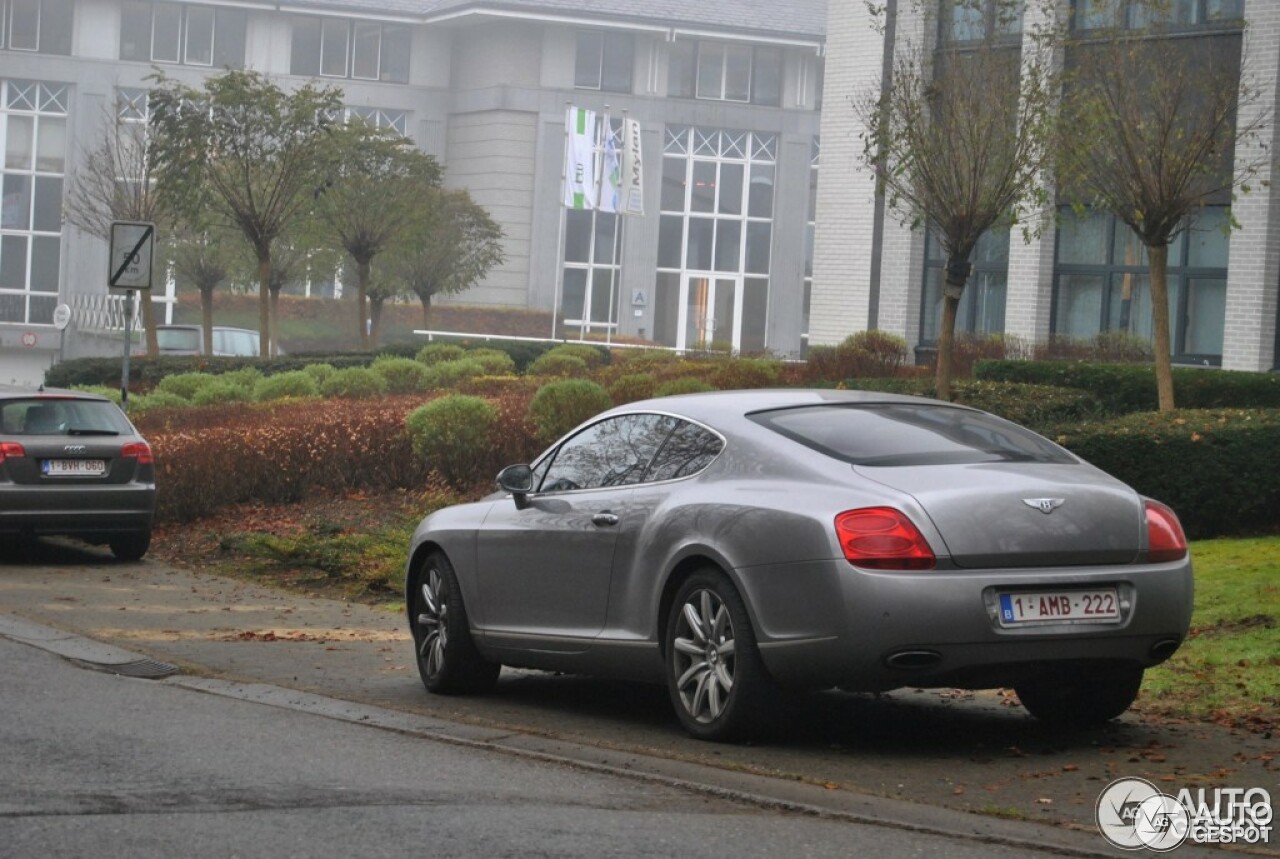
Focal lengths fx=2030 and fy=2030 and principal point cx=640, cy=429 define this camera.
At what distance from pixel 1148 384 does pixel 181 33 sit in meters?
57.3

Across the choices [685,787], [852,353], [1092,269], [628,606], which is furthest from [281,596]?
[1092,269]

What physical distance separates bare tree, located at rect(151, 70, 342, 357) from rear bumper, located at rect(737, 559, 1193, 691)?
32.1 meters

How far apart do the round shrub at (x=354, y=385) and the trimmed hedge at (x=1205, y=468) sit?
15712 millimetres

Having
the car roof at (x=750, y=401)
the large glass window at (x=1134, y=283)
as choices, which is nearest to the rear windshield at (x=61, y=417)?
the car roof at (x=750, y=401)

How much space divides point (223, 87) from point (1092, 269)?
17.3 meters

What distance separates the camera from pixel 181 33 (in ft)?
245

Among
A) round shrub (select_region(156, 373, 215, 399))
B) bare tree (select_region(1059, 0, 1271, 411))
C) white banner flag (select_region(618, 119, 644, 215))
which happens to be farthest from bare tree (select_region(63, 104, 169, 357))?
bare tree (select_region(1059, 0, 1271, 411))

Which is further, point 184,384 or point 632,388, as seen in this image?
point 184,384

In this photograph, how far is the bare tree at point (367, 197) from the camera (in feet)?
148

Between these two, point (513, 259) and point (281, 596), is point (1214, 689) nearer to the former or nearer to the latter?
point (281, 596)

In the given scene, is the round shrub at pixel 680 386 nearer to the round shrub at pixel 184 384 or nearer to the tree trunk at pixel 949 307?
the tree trunk at pixel 949 307

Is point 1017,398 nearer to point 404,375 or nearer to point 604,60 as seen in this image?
point 404,375

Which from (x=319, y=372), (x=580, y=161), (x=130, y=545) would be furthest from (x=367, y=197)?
(x=130, y=545)

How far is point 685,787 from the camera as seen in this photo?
6.80 m
